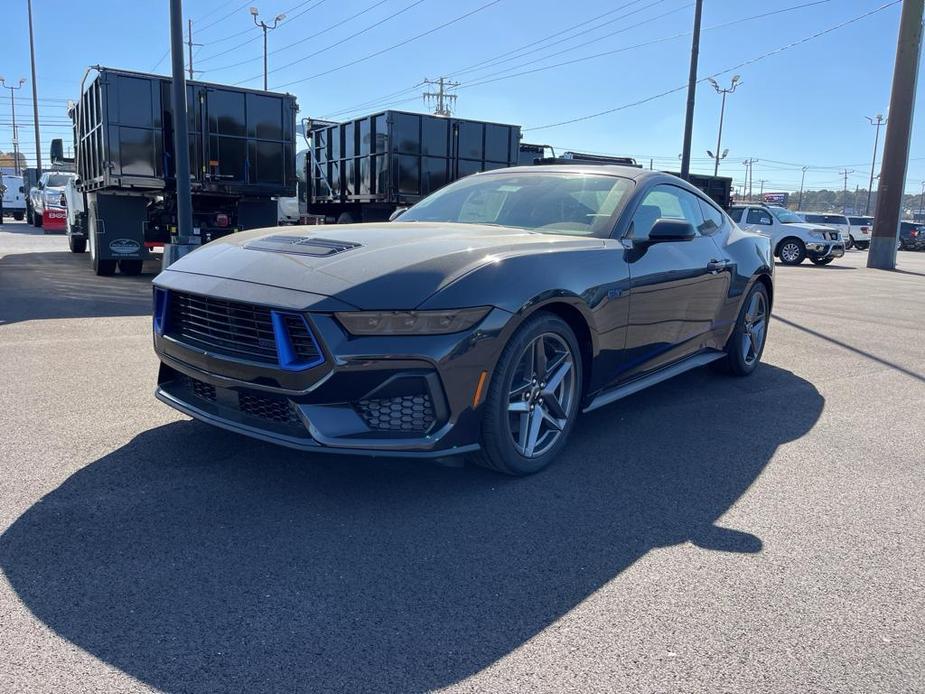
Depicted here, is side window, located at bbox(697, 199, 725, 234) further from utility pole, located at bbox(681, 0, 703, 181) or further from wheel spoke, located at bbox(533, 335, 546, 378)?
utility pole, located at bbox(681, 0, 703, 181)

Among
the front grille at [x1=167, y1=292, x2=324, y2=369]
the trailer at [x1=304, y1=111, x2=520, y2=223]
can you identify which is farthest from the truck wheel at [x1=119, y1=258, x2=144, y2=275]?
the front grille at [x1=167, y1=292, x2=324, y2=369]

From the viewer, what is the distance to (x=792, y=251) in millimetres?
21453

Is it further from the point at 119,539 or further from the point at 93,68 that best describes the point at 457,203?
the point at 93,68

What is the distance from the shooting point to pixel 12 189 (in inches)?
1401

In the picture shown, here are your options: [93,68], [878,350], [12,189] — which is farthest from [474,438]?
[12,189]

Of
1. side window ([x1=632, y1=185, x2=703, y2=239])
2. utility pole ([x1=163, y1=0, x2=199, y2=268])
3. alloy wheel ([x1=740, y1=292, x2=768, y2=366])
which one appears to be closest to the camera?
side window ([x1=632, y1=185, x2=703, y2=239])

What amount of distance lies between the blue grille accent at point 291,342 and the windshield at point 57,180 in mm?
26423

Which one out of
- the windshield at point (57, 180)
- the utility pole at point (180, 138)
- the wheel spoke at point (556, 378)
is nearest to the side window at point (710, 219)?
the wheel spoke at point (556, 378)

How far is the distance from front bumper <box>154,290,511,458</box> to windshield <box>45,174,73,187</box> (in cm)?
2637

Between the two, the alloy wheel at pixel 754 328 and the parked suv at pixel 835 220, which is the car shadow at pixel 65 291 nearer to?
the alloy wheel at pixel 754 328

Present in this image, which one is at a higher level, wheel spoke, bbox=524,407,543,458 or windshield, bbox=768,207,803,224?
windshield, bbox=768,207,803,224

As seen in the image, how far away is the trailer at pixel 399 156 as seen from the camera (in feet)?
45.2

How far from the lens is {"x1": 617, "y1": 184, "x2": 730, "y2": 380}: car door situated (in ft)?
14.0

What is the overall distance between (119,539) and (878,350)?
7.06 m
